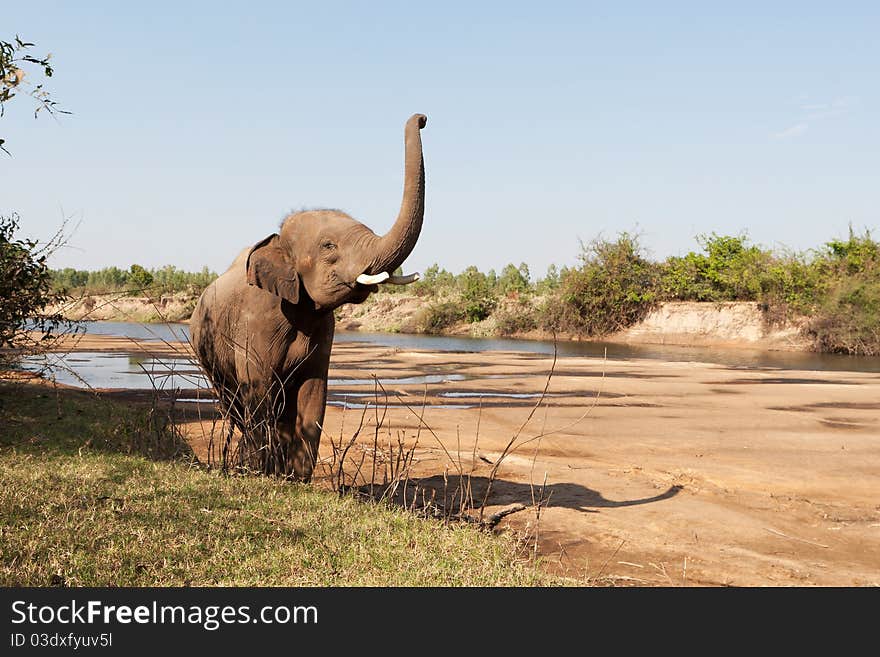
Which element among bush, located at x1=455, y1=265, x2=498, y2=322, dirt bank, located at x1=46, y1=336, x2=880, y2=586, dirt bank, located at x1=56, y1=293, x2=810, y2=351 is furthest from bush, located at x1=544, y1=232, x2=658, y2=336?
dirt bank, located at x1=46, y1=336, x2=880, y2=586

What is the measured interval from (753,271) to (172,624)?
39.2 m

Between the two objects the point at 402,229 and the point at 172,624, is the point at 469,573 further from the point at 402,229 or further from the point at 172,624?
the point at 402,229

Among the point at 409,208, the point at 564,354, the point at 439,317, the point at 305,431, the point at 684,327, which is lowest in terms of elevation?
the point at 564,354

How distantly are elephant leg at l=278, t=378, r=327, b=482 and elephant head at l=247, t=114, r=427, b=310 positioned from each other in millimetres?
847

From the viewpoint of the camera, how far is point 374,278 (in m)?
6.77

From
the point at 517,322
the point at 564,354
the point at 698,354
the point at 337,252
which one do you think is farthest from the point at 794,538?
the point at 517,322

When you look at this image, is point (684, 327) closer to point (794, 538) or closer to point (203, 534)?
point (794, 538)

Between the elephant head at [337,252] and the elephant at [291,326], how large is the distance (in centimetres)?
1

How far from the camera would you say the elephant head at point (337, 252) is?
21.7 ft

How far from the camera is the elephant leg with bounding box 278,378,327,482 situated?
761cm

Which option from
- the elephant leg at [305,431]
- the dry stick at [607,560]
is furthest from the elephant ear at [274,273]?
the dry stick at [607,560]

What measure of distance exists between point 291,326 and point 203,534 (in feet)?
8.92

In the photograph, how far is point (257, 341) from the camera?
755 centimetres

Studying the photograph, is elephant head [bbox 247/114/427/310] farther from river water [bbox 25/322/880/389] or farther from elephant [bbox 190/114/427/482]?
river water [bbox 25/322/880/389]
